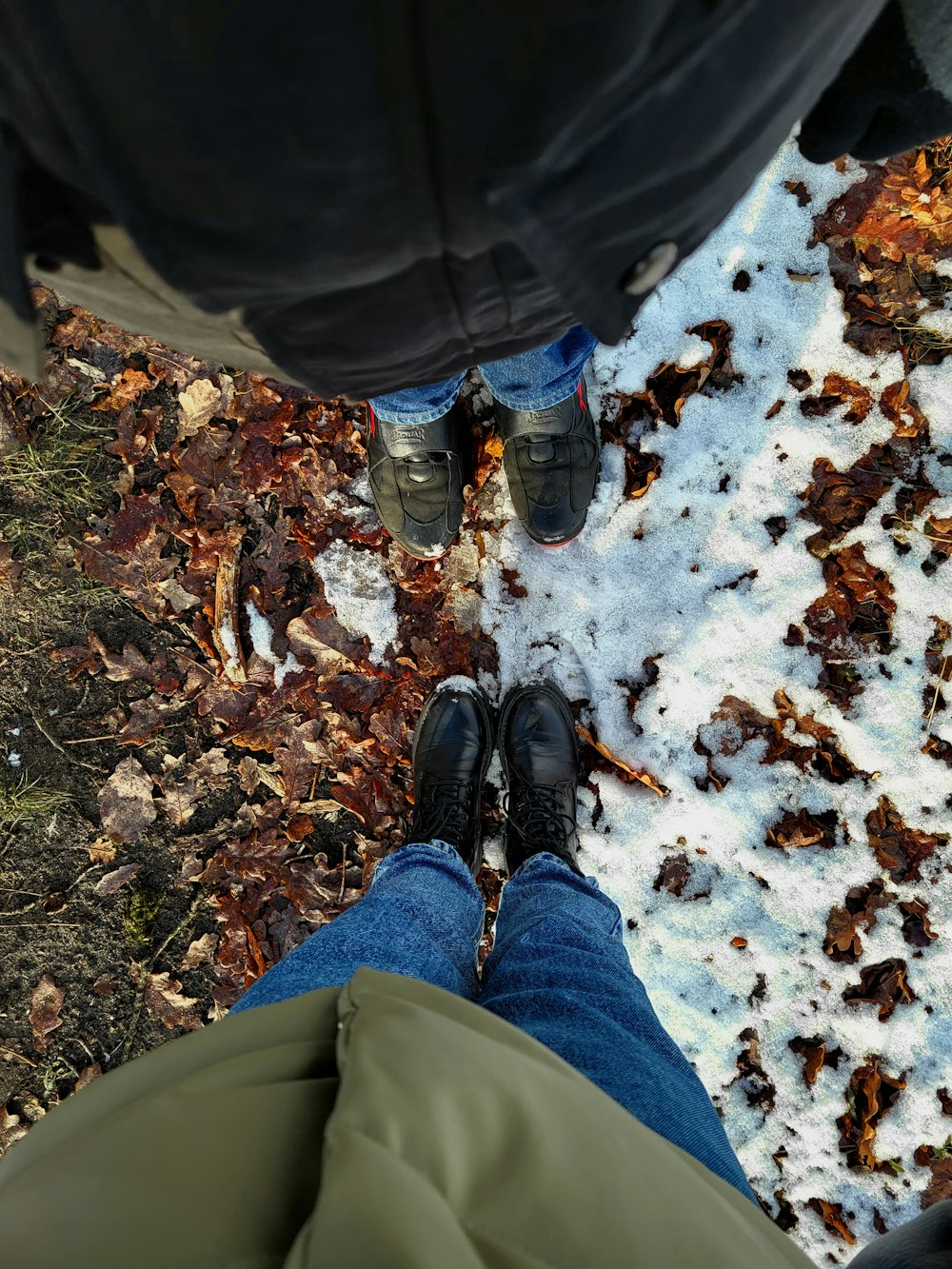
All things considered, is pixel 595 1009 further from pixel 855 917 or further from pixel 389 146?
pixel 389 146

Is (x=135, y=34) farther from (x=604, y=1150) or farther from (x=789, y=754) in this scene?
(x=789, y=754)

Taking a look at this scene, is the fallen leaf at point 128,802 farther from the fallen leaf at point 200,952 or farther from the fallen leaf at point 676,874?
the fallen leaf at point 676,874

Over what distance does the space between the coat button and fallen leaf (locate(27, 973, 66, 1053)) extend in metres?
2.68

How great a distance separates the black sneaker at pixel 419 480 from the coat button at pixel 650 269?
4.14 ft

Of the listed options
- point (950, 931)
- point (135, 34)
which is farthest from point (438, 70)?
point (950, 931)

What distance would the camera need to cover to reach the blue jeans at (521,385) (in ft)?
5.98

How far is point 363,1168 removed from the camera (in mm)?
652

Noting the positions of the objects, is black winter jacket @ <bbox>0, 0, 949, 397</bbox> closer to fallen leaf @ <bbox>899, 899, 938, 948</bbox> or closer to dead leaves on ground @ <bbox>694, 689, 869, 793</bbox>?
dead leaves on ground @ <bbox>694, 689, 869, 793</bbox>

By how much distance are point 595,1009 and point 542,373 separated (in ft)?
5.00

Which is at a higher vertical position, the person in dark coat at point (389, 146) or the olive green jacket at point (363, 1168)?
the person in dark coat at point (389, 146)

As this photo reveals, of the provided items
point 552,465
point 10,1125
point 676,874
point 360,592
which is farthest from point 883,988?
point 10,1125

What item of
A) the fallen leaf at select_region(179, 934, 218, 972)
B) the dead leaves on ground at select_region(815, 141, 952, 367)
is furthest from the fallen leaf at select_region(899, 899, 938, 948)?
the fallen leaf at select_region(179, 934, 218, 972)

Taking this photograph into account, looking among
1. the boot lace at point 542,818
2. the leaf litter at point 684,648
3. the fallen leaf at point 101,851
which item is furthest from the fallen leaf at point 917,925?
the fallen leaf at point 101,851

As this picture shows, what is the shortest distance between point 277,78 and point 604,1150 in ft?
3.52
